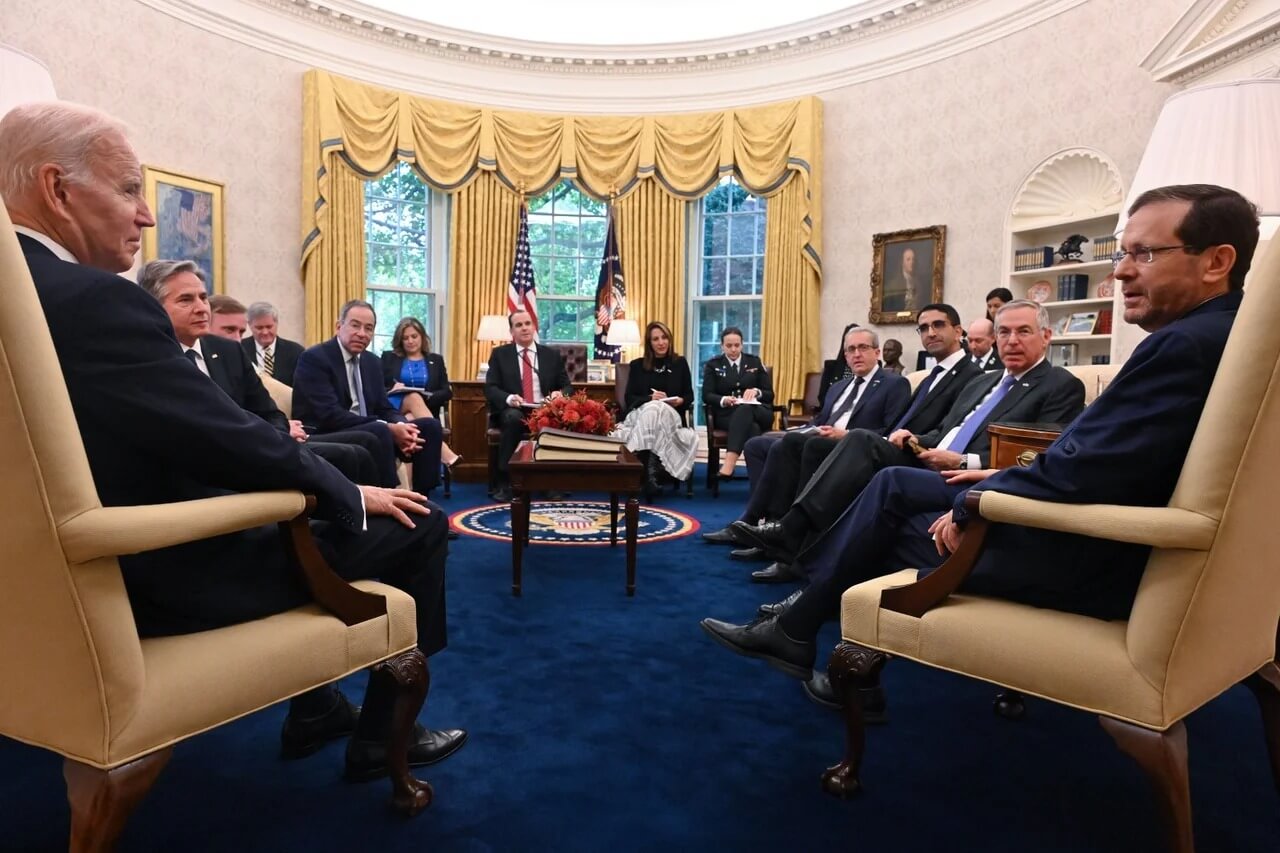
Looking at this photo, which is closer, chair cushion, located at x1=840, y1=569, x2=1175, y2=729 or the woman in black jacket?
chair cushion, located at x1=840, y1=569, x2=1175, y2=729

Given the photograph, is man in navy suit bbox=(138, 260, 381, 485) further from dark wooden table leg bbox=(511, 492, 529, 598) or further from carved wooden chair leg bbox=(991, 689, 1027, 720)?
carved wooden chair leg bbox=(991, 689, 1027, 720)

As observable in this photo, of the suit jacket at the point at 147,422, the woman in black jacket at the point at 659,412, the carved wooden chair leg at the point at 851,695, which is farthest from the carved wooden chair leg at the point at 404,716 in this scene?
the woman in black jacket at the point at 659,412

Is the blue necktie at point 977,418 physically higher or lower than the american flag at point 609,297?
lower

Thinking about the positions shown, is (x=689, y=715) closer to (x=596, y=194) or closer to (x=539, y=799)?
(x=539, y=799)

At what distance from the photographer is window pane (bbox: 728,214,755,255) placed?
27.7ft

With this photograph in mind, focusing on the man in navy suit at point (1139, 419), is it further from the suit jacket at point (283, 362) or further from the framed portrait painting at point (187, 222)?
the framed portrait painting at point (187, 222)

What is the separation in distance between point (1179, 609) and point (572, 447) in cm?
258

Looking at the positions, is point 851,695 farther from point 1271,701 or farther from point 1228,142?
point 1228,142

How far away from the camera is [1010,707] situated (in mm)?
2188

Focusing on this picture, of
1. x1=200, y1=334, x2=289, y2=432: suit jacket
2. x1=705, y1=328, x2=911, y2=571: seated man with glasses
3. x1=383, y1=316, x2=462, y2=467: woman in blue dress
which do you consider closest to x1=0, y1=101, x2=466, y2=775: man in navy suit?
x1=200, y1=334, x2=289, y2=432: suit jacket

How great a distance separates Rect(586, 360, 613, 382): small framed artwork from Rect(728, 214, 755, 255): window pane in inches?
79.3

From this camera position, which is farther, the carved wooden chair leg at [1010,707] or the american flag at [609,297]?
the american flag at [609,297]

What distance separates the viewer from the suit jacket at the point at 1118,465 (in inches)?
56.4

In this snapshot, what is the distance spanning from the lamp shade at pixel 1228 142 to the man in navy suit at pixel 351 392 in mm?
3489
